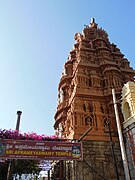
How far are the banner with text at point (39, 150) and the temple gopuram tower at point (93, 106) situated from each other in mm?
2902

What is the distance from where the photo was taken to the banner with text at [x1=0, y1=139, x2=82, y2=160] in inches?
593

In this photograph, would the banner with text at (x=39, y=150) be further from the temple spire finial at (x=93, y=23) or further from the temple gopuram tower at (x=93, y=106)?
the temple spire finial at (x=93, y=23)

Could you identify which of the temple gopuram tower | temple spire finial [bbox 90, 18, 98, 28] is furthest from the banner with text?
temple spire finial [bbox 90, 18, 98, 28]

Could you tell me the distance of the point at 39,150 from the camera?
51.2ft

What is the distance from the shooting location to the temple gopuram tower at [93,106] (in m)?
18.8

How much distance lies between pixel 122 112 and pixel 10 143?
12.4 m

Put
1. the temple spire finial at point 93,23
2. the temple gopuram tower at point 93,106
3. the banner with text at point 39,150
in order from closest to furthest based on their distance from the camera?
the banner with text at point 39,150 → the temple gopuram tower at point 93,106 → the temple spire finial at point 93,23

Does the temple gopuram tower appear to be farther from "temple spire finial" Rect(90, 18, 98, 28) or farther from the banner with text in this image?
"temple spire finial" Rect(90, 18, 98, 28)

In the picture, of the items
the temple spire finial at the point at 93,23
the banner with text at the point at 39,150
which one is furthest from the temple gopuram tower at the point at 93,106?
the temple spire finial at the point at 93,23

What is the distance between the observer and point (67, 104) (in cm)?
2748

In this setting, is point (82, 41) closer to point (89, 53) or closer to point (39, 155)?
point (89, 53)

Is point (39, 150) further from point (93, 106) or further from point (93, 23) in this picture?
point (93, 23)

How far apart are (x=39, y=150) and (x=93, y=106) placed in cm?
936

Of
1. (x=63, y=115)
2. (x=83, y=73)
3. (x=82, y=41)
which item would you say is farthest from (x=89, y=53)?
(x=63, y=115)
